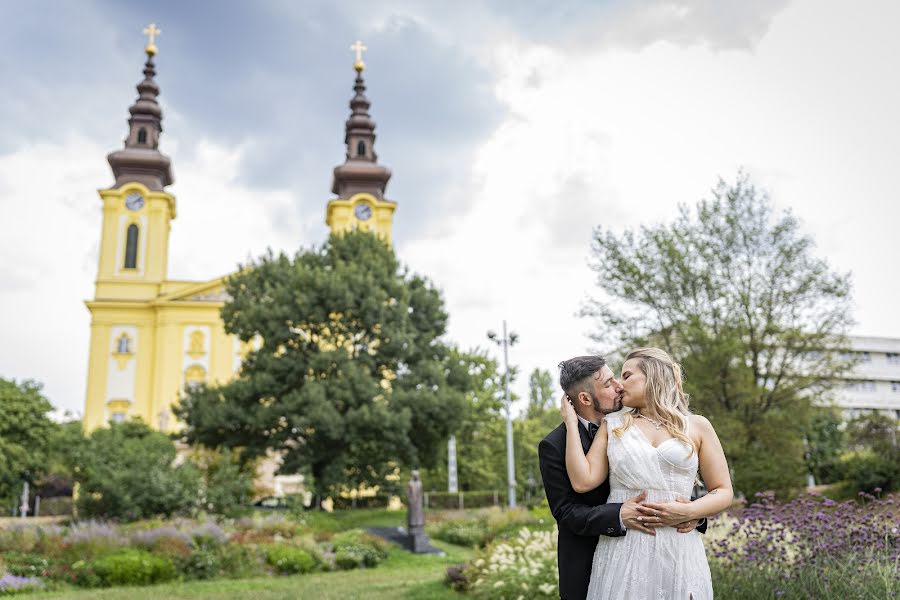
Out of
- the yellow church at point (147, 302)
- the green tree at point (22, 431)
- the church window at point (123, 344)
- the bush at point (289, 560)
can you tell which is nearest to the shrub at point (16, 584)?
the bush at point (289, 560)

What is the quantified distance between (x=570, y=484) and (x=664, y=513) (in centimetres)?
46

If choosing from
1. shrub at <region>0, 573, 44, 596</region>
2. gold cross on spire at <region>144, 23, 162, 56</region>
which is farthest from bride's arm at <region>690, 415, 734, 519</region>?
gold cross on spire at <region>144, 23, 162, 56</region>

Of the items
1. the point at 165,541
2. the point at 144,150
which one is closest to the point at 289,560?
the point at 165,541

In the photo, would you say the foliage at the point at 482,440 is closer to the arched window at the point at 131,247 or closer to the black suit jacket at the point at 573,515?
the arched window at the point at 131,247

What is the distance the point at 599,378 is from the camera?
3766 mm

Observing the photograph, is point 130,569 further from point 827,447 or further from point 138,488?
point 827,447

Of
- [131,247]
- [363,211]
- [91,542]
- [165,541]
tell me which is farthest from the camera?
[363,211]

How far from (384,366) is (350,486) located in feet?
14.1

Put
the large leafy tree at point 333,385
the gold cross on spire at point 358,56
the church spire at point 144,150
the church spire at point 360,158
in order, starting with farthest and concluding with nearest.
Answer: the gold cross on spire at point 358,56 → the church spire at point 360,158 → the church spire at point 144,150 → the large leafy tree at point 333,385

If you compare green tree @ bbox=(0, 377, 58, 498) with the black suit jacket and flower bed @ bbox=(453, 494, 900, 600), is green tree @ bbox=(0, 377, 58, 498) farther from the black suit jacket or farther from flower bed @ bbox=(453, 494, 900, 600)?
the black suit jacket

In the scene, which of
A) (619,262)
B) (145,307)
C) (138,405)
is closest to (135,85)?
(145,307)

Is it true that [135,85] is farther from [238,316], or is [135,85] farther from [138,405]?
[238,316]

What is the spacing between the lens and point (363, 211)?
5234cm

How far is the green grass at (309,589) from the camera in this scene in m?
10.9
